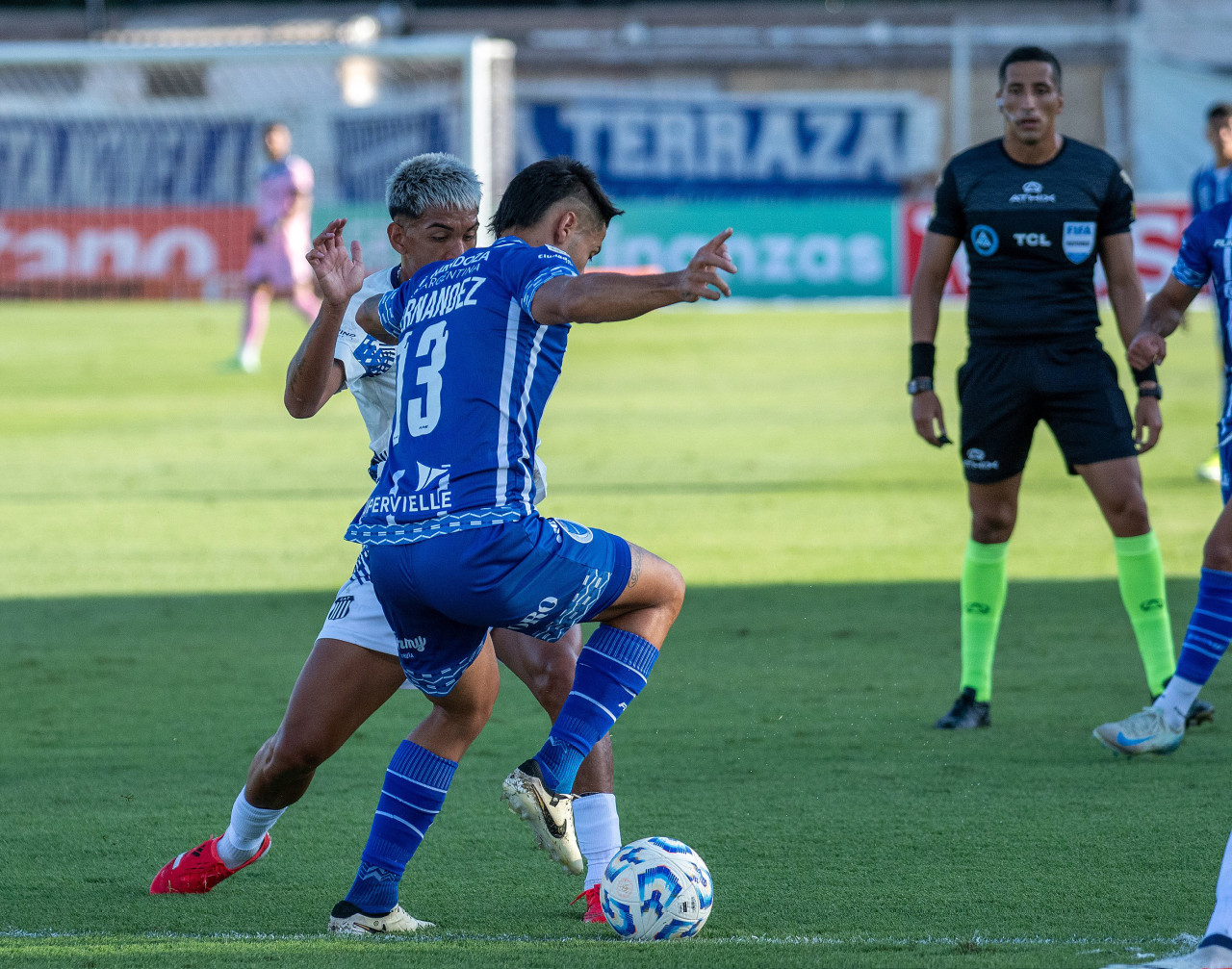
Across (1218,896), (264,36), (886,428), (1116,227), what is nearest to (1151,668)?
(1116,227)

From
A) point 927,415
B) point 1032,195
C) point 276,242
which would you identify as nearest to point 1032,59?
point 1032,195

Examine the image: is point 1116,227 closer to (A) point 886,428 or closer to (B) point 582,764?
(B) point 582,764

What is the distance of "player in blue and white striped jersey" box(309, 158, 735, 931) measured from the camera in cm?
357

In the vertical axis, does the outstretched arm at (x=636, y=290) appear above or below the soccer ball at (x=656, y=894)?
above

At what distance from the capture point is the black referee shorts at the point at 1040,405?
5.76m

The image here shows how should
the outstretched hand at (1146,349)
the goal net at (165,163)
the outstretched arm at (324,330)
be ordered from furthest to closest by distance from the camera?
the goal net at (165,163), the outstretched hand at (1146,349), the outstretched arm at (324,330)

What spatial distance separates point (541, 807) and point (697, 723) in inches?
96.7

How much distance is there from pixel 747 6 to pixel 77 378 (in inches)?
1091

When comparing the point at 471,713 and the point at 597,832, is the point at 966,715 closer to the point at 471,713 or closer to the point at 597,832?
the point at 597,832

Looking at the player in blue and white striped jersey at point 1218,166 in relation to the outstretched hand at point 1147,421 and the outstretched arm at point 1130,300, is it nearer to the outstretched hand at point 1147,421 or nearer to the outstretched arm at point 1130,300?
the outstretched arm at point 1130,300

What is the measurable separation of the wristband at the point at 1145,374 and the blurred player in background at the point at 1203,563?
9cm

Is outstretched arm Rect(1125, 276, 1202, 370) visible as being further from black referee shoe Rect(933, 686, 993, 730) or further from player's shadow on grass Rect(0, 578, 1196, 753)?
player's shadow on grass Rect(0, 578, 1196, 753)

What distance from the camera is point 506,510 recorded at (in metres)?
3.61

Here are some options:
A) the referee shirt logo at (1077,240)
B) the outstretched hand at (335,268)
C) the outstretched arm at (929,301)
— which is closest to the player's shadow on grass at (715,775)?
the outstretched arm at (929,301)
